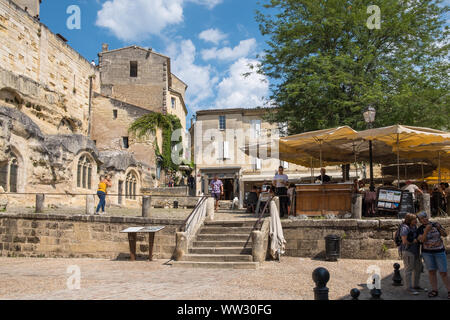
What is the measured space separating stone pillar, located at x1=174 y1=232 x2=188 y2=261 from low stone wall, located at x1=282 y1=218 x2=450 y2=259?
266cm

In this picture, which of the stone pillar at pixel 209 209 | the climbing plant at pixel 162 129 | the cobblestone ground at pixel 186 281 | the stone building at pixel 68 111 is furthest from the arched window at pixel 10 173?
the climbing plant at pixel 162 129

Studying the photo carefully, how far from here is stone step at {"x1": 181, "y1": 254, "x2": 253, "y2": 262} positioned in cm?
984

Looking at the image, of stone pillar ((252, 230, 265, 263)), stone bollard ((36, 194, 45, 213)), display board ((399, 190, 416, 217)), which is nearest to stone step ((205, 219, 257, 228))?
stone pillar ((252, 230, 265, 263))

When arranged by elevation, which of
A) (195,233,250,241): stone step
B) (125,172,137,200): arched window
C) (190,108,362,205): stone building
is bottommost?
(195,233,250,241): stone step

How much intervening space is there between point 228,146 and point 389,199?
24.9 m

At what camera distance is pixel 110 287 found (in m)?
7.38

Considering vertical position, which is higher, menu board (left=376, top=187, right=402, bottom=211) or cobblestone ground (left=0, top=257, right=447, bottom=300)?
menu board (left=376, top=187, right=402, bottom=211)

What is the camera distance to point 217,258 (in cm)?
1007

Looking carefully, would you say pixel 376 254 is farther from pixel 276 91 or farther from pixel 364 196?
pixel 276 91

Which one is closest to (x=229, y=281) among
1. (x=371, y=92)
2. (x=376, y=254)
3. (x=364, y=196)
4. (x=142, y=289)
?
(x=142, y=289)

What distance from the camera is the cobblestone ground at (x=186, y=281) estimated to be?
22.0ft

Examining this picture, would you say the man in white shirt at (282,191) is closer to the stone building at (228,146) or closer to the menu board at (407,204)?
the menu board at (407,204)

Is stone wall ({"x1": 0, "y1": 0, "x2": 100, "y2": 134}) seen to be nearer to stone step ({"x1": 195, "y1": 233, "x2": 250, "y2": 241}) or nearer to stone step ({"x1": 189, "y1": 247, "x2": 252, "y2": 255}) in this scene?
stone step ({"x1": 195, "y1": 233, "x2": 250, "y2": 241})

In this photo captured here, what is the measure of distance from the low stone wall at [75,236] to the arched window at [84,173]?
675 cm
